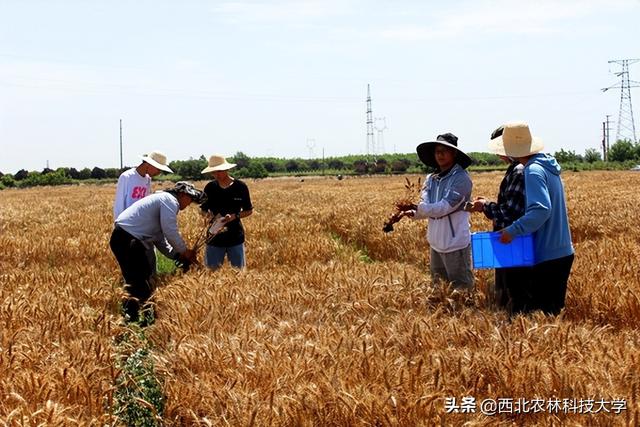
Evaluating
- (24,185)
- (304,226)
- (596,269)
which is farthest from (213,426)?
(24,185)

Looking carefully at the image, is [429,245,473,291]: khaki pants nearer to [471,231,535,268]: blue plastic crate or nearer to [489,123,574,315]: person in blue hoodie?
[471,231,535,268]: blue plastic crate

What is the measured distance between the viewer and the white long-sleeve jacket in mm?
5555

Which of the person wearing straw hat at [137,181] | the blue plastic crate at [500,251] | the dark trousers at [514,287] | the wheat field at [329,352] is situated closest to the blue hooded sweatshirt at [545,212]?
the blue plastic crate at [500,251]

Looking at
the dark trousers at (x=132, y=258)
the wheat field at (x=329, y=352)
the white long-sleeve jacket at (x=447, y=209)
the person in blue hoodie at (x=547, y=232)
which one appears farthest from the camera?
the dark trousers at (x=132, y=258)

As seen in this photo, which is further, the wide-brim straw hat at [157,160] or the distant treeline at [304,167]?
the distant treeline at [304,167]

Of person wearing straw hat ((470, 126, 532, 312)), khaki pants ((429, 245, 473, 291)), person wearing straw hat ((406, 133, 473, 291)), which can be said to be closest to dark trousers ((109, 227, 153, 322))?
person wearing straw hat ((406, 133, 473, 291))

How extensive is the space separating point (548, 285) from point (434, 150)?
164 centimetres

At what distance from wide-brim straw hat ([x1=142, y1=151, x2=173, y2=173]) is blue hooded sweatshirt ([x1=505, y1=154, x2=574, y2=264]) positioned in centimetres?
464

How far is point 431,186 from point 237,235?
113 inches

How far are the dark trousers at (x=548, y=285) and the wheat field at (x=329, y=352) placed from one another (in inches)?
14.4

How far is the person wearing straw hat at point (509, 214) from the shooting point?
16.6 ft

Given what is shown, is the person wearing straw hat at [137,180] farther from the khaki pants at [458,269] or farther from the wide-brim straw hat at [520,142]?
the wide-brim straw hat at [520,142]

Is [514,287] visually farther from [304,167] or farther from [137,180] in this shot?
[304,167]

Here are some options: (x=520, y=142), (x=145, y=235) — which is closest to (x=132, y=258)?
(x=145, y=235)
